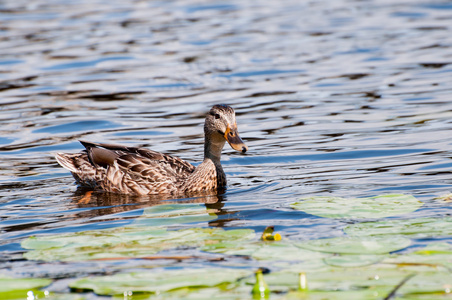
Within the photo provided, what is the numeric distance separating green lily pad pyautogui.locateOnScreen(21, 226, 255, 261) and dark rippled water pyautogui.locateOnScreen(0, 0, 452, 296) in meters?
0.20

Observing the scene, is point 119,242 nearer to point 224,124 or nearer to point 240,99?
point 224,124

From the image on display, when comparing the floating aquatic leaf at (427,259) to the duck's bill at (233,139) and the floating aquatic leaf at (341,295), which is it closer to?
the floating aquatic leaf at (341,295)

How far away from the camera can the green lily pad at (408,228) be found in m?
6.59

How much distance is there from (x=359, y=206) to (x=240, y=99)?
7.57 meters

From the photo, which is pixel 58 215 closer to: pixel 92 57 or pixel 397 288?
pixel 397 288

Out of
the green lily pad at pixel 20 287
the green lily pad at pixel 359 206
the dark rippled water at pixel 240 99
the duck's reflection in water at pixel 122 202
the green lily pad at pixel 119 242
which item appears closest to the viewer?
the green lily pad at pixel 20 287

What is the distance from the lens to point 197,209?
8555 millimetres

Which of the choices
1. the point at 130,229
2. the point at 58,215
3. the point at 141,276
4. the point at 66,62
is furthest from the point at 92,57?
the point at 141,276

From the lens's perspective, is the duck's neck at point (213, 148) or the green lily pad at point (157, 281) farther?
the duck's neck at point (213, 148)

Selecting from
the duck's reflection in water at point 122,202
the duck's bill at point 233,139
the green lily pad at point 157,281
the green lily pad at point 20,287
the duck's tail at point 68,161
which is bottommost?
the duck's reflection in water at point 122,202

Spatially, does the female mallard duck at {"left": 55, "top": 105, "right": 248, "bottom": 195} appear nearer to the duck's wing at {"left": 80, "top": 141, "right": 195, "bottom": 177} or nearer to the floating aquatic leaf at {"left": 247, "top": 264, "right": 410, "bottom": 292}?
the duck's wing at {"left": 80, "top": 141, "right": 195, "bottom": 177}

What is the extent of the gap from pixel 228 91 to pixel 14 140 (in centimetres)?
473

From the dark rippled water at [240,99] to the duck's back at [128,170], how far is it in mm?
270

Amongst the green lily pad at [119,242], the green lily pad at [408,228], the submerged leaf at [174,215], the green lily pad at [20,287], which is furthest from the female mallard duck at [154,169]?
the green lily pad at [20,287]
